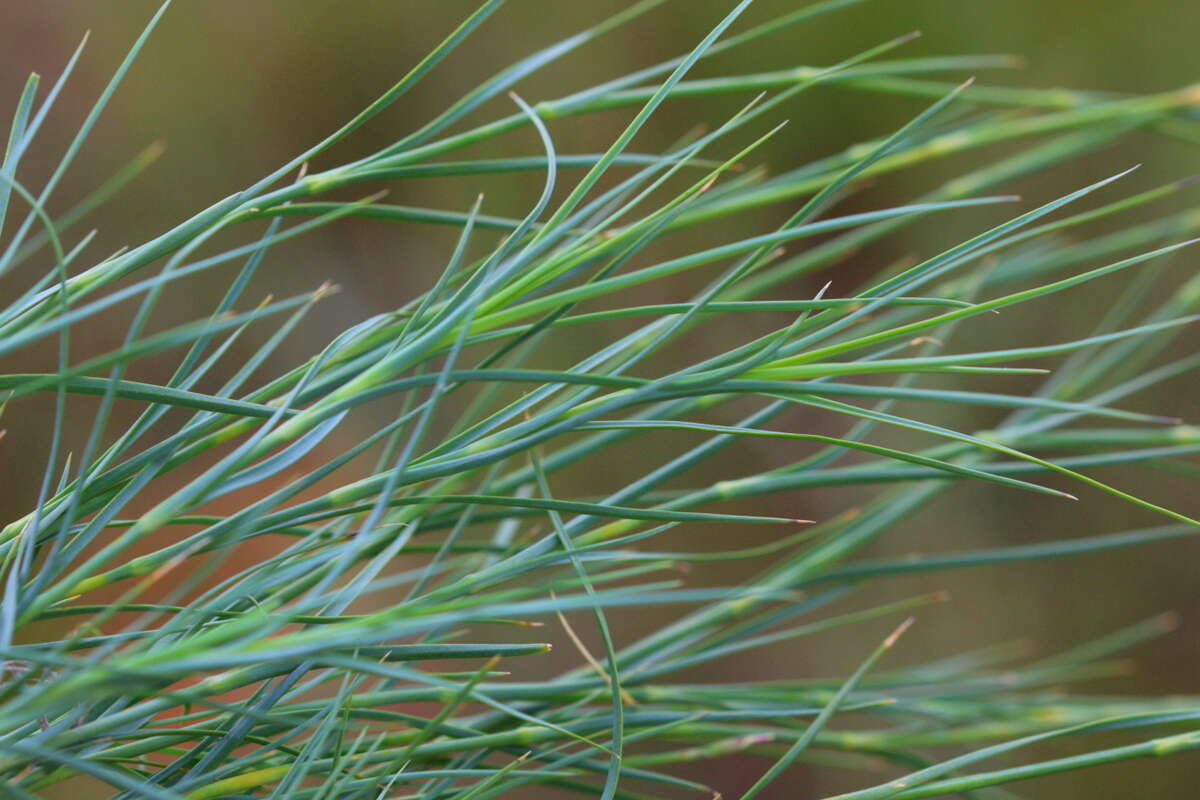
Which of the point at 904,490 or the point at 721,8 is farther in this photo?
the point at 721,8

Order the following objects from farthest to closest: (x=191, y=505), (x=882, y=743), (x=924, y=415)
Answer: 1. (x=924, y=415)
2. (x=882, y=743)
3. (x=191, y=505)

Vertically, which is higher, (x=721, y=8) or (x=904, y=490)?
(x=721, y=8)

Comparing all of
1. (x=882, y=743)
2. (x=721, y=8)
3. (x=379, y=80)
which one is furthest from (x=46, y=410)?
(x=882, y=743)

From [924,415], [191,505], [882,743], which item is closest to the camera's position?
[191,505]

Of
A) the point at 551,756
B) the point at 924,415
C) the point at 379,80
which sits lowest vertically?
the point at 924,415

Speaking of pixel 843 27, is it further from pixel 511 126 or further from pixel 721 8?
pixel 511 126

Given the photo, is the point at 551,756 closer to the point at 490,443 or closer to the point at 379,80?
the point at 490,443

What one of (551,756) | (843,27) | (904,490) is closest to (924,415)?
(843,27)

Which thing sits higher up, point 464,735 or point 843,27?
point 843,27

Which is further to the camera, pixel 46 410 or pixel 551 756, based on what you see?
pixel 46 410
